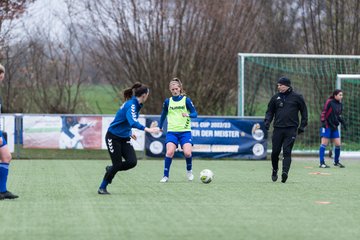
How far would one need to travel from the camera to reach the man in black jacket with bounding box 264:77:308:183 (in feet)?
49.2

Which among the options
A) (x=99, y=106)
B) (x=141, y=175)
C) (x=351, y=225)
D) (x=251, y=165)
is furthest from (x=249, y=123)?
(x=351, y=225)

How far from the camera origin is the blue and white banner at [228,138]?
23.6 meters

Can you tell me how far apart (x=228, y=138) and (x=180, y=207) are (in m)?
13.0

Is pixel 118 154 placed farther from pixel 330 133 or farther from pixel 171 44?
pixel 171 44

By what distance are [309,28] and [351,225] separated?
21886mm

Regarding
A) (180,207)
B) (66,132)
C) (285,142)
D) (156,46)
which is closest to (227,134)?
(66,132)

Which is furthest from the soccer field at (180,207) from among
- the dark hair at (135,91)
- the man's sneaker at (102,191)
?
the dark hair at (135,91)

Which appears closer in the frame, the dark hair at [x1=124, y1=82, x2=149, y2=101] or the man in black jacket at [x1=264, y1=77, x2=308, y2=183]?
the dark hair at [x1=124, y1=82, x2=149, y2=101]

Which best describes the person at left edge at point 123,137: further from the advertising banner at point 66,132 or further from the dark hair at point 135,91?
the advertising banner at point 66,132

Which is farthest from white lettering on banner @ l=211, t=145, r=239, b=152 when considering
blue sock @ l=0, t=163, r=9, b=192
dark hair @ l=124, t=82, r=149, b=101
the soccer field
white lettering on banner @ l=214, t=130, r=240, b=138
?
blue sock @ l=0, t=163, r=9, b=192

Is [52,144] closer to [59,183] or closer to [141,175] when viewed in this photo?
[141,175]

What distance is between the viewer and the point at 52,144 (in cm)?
2292

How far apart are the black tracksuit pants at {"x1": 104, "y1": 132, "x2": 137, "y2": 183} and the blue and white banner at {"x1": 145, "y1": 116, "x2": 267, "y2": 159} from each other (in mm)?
10913

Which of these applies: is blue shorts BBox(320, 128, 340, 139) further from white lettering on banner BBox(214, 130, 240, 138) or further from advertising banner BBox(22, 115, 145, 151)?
advertising banner BBox(22, 115, 145, 151)
